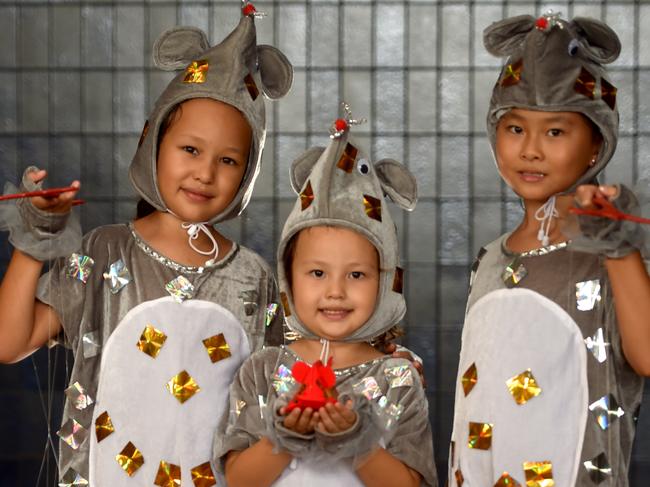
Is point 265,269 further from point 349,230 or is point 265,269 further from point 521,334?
point 521,334

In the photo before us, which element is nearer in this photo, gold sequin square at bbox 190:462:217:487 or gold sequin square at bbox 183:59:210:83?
gold sequin square at bbox 190:462:217:487

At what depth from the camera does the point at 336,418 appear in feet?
6.99

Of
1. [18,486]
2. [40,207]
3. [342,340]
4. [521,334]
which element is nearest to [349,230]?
[342,340]

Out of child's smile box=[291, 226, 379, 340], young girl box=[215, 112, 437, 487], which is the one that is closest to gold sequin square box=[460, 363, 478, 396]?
young girl box=[215, 112, 437, 487]

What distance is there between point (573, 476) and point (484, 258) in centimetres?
47

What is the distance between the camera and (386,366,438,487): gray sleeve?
2.32 m

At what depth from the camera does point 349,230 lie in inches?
93.8

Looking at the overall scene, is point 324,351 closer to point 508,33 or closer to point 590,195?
point 590,195

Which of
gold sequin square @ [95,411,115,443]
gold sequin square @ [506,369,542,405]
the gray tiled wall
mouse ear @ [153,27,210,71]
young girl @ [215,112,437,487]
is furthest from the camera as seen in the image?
the gray tiled wall

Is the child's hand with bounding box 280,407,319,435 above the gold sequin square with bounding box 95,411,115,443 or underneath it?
above

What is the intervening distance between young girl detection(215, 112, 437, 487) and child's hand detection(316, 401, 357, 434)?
0.31 ft

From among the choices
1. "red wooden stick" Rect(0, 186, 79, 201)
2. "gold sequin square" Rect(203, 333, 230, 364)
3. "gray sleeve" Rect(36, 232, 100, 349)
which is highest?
"red wooden stick" Rect(0, 186, 79, 201)

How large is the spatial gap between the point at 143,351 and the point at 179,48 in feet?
1.94

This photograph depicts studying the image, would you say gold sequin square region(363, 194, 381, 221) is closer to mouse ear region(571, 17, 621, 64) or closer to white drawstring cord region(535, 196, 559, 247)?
white drawstring cord region(535, 196, 559, 247)
